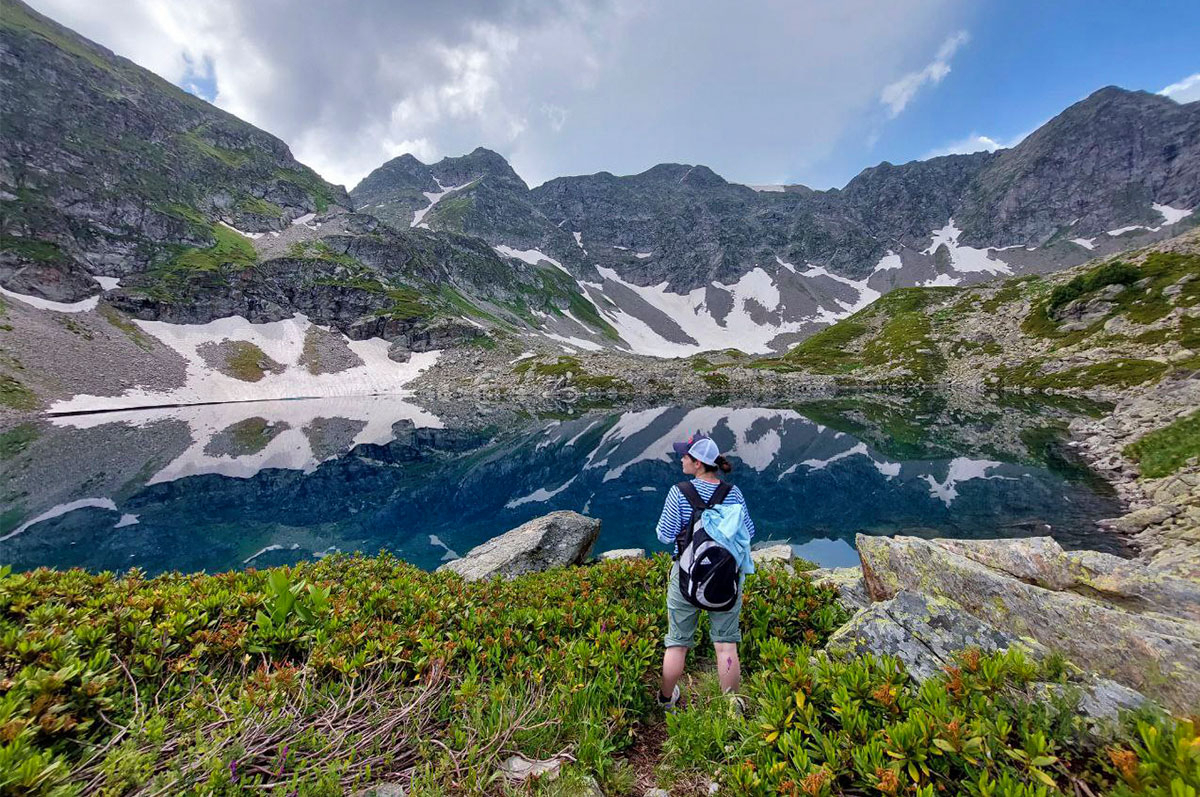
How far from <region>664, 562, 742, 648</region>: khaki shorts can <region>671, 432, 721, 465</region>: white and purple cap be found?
153 centimetres

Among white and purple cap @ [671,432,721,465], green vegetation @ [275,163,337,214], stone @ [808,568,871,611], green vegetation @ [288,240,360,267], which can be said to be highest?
green vegetation @ [275,163,337,214]

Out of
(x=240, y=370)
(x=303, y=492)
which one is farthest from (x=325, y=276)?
(x=303, y=492)

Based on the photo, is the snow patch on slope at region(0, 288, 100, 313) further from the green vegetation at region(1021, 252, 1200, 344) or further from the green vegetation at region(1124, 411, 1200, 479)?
the green vegetation at region(1021, 252, 1200, 344)

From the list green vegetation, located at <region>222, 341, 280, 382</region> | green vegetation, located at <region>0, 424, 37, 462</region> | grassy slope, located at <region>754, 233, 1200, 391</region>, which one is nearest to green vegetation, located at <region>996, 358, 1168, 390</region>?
grassy slope, located at <region>754, 233, 1200, 391</region>

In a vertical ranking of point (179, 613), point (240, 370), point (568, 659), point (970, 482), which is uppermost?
point (240, 370)

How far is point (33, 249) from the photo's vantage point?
9019 centimetres

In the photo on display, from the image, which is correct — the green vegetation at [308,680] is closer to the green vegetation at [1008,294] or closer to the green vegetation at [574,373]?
the green vegetation at [574,373]

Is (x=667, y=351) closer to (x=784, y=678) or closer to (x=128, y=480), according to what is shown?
(x=128, y=480)

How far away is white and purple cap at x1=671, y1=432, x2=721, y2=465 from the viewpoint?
6.30 metres

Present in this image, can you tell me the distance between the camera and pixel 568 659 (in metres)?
6.02

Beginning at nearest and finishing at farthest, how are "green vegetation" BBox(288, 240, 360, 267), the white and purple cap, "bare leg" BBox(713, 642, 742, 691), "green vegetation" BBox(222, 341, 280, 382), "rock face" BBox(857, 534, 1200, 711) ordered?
"rock face" BBox(857, 534, 1200, 711) < "bare leg" BBox(713, 642, 742, 691) < the white and purple cap < "green vegetation" BBox(222, 341, 280, 382) < "green vegetation" BBox(288, 240, 360, 267)

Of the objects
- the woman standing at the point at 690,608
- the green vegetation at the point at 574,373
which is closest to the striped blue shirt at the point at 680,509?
the woman standing at the point at 690,608

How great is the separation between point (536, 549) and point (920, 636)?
10616 mm

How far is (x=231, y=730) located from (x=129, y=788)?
2.13 feet
